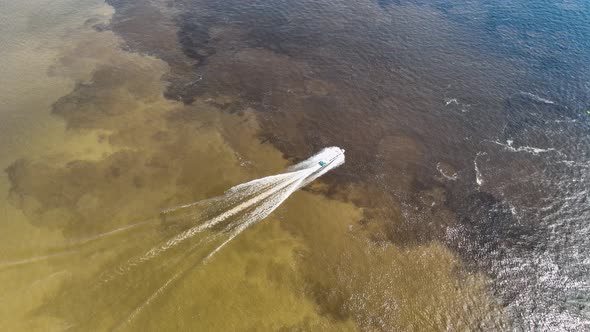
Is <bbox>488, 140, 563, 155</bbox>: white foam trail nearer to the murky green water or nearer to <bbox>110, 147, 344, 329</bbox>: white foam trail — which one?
the murky green water

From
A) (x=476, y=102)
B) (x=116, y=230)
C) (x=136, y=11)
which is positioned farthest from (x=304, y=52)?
(x=116, y=230)

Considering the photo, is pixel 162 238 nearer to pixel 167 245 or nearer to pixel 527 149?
pixel 167 245

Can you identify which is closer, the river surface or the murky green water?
the murky green water

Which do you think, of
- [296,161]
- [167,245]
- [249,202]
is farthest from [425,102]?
[167,245]

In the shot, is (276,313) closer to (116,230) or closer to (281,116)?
(116,230)

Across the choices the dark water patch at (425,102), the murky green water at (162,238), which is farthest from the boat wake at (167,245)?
the dark water patch at (425,102)

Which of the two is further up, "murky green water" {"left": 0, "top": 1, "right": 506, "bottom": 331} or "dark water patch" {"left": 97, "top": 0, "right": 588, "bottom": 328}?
"dark water patch" {"left": 97, "top": 0, "right": 588, "bottom": 328}

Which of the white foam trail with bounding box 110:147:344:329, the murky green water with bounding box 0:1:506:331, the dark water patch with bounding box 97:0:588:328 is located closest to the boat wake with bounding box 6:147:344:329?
the white foam trail with bounding box 110:147:344:329

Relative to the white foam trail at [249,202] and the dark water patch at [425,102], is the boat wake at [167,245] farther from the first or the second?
the dark water patch at [425,102]
